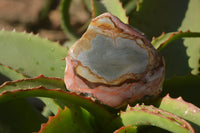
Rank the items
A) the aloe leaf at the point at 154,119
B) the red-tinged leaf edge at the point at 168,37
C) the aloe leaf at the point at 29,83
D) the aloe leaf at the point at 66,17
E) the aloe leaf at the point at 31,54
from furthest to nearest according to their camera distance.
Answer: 1. the aloe leaf at the point at 66,17
2. the aloe leaf at the point at 31,54
3. the red-tinged leaf edge at the point at 168,37
4. the aloe leaf at the point at 29,83
5. the aloe leaf at the point at 154,119

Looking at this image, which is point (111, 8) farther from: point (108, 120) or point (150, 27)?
point (108, 120)

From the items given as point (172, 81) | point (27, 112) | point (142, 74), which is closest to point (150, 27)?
point (172, 81)

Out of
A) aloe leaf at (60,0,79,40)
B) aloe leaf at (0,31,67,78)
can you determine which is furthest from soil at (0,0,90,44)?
aloe leaf at (0,31,67,78)

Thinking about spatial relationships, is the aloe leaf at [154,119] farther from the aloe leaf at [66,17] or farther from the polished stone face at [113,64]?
the aloe leaf at [66,17]

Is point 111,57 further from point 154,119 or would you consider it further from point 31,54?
point 31,54

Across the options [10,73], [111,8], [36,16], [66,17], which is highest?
[111,8]

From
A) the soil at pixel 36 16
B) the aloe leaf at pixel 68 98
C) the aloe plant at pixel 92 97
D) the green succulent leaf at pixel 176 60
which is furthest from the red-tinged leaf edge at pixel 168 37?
the soil at pixel 36 16

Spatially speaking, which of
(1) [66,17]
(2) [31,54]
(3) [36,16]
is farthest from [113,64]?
(3) [36,16]
